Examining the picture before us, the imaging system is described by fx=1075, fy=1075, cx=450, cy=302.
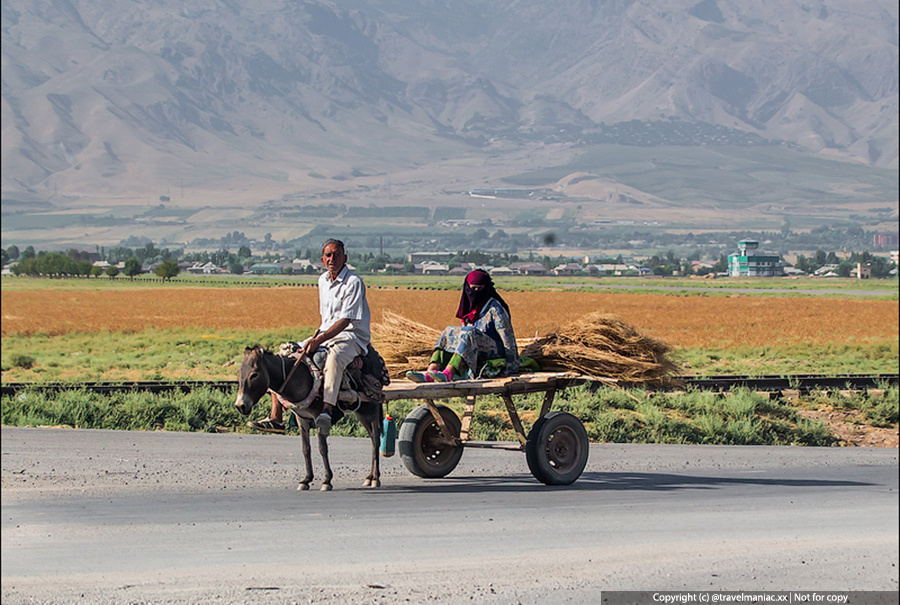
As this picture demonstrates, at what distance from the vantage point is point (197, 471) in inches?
555

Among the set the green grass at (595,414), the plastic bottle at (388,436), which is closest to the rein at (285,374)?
the plastic bottle at (388,436)

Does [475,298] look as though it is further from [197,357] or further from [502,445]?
[197,357]

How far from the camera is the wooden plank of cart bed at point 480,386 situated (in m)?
11.4

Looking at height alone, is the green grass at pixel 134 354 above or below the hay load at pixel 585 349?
below

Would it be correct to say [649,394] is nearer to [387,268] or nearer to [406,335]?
[406,335]

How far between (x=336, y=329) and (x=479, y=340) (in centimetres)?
193

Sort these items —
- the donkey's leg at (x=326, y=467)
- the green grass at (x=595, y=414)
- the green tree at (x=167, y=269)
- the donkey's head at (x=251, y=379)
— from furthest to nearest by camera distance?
the green tree at (x=167, y=269), the green grass at (x=595, y=414), the donkey's leg at (x=326, y=467), the donkey's head at (x=251, y=379)

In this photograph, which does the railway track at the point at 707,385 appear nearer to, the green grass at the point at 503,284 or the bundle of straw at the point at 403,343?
the bundle of straw at the point at 403,343

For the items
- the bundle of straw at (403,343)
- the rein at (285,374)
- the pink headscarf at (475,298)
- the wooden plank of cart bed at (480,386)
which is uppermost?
the pink headscarf at (475,298)

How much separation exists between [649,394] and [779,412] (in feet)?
9.16

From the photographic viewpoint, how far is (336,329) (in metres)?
11.0

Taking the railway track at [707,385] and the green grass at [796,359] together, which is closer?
the railway track at [707,385]

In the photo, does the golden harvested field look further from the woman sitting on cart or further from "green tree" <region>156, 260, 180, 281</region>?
"green tree" <region>156, 260, 180, 281</region>

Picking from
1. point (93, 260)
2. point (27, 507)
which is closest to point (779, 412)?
point (27, 507)
